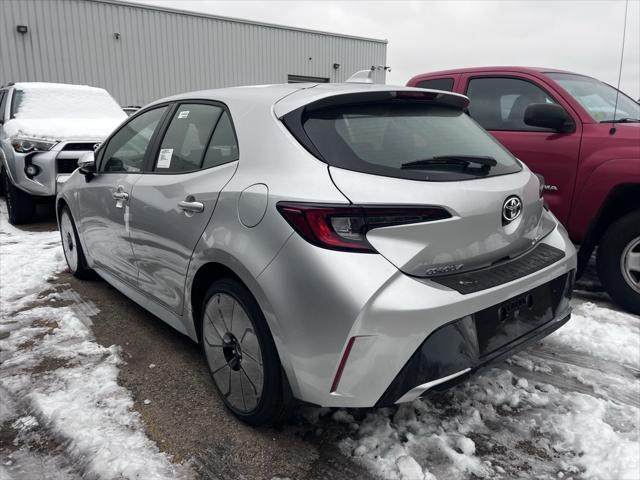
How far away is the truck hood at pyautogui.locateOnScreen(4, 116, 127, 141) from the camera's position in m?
6.66

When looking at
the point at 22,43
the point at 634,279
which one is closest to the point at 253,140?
the point at 634,279

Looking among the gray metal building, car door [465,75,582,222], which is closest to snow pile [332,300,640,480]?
car door [465,75,582,222]

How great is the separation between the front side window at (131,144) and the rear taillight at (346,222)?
66.1 inches

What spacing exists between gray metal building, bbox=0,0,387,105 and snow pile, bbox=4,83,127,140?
748cm

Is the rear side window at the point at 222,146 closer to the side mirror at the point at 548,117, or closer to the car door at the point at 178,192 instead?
the car door at the point at 178,192

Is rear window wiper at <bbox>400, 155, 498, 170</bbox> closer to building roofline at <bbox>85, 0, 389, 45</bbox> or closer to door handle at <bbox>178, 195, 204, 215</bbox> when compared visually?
door handle at <bbox>178, 195, 204, 215</bbox>

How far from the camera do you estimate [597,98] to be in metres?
4.28

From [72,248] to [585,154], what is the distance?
14.4 ft

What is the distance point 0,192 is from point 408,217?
898 cm

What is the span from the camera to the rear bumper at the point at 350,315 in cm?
179

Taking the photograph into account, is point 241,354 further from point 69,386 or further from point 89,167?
point 89,167

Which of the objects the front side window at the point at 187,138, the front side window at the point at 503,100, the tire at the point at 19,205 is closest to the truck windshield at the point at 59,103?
the tire at the point at 19,205

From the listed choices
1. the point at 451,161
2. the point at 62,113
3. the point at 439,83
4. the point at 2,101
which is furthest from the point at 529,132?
the point at 2,101

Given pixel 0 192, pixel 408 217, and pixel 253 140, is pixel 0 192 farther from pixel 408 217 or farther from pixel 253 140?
pixel 408 217
